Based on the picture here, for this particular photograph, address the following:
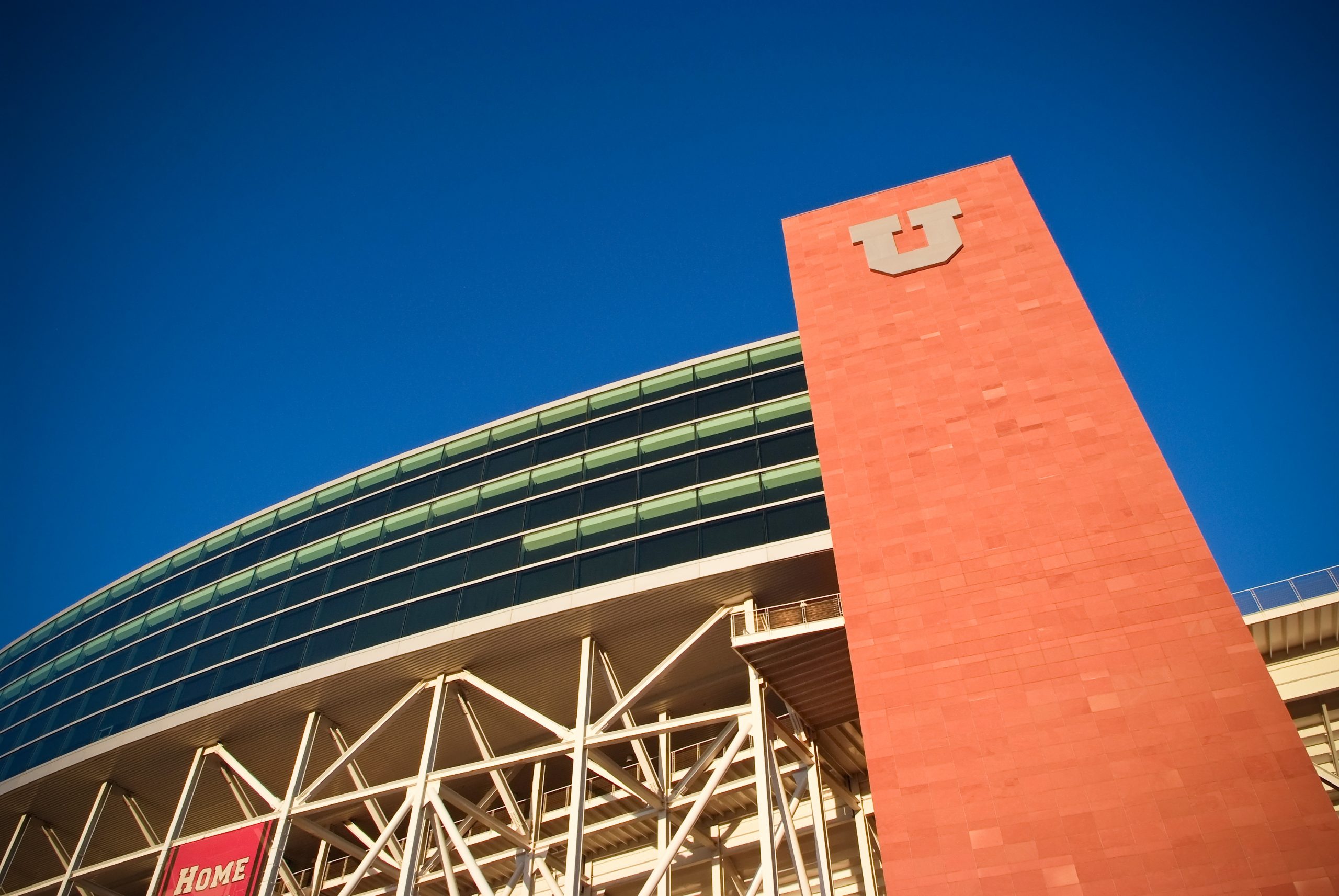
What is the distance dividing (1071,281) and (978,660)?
11433 mm

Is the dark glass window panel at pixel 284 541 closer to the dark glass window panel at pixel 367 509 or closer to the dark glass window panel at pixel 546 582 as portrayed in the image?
the dark glass window panel at pixel 367 509

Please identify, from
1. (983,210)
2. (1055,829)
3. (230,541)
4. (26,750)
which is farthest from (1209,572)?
(26,750)

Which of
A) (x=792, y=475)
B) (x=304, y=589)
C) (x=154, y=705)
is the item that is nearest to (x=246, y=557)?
(x=304, y=589)

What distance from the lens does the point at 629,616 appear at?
2514 centimetres

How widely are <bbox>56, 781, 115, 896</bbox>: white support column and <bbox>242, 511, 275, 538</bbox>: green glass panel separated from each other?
10039mm

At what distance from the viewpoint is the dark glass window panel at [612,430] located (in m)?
30.2

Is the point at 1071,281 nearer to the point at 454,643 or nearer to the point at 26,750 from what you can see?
the point at 454,643

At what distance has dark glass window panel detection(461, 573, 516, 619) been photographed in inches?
1049

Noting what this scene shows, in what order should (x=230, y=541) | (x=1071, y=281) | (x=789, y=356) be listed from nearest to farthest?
(x=1071, y=281) < (x=789, y=356) < (x=230, y=541)

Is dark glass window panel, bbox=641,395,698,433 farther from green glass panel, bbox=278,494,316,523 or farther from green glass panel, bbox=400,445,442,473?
green glass panel, bbox=278,494,316,523

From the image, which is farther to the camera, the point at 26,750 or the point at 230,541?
the point at 230,541

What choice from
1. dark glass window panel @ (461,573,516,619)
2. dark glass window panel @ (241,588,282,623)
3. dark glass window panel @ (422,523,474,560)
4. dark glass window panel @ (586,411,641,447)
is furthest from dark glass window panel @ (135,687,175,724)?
dark glass window panel @ (586,411,641,447)

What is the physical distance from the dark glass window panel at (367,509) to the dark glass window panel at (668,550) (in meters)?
12.3

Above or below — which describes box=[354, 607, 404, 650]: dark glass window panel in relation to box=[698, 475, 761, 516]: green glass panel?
below
